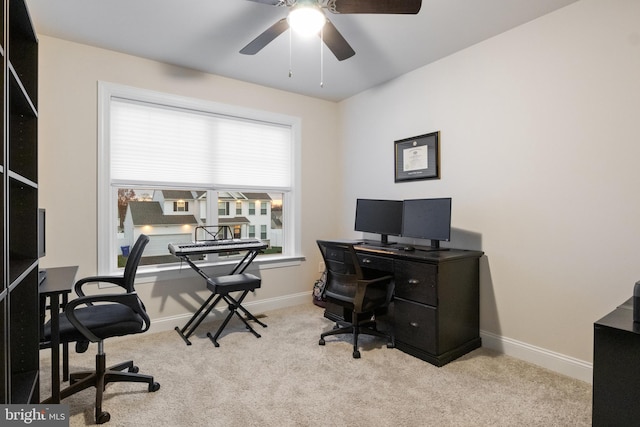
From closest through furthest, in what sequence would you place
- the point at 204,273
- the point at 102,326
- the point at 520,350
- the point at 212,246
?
the point at 102,326
the point at 520,350
the point at 212,246
the point at 204,273

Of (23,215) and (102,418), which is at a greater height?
(23,215)

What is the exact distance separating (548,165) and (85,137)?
379 cm

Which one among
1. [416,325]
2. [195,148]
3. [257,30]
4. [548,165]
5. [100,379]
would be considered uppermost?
[257,30]

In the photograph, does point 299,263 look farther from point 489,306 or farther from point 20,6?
point 20,6

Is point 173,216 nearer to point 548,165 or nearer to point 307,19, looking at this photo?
point 307,19

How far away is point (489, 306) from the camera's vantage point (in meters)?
2.87

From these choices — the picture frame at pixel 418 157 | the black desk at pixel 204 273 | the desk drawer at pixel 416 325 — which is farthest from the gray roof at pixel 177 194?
the desk drawer at pixel 416 325

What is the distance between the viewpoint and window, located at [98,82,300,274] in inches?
123

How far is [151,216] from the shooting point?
Answer: 3.40 meters

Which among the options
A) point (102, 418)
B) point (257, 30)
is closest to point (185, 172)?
point (257, 30)

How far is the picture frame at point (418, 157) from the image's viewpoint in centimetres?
325

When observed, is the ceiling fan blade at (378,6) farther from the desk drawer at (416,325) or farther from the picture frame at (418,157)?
the desk drawer at (416,325)

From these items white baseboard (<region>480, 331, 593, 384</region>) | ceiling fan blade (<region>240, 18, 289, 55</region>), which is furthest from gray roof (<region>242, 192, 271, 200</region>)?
white baseboard (<region>480, 331, 593, 384</region>)

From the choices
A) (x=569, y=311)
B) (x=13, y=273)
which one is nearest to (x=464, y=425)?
(x=569, y=311)
